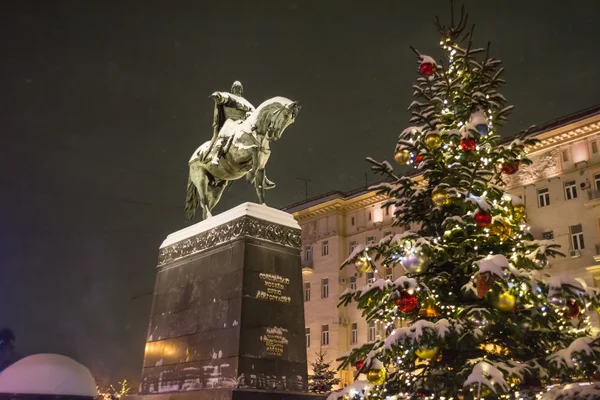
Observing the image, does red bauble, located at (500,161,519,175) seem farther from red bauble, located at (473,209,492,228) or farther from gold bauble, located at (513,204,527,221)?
red bauble, located at (473,209,492,228)

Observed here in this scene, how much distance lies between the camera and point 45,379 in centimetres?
2898

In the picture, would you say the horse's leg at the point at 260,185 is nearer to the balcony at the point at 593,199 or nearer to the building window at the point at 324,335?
the balcony at the point at 593,199

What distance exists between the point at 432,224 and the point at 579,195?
27265 mm

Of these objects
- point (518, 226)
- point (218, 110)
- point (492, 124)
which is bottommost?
point (518, 226)

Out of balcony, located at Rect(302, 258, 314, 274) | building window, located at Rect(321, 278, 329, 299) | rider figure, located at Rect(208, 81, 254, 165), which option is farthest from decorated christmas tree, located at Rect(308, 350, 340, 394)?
rider figure, located at Rect(208, 81, 254, 165)

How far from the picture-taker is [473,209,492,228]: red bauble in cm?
749

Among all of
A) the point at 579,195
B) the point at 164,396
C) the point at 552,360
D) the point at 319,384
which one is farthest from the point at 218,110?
the point at 579,195

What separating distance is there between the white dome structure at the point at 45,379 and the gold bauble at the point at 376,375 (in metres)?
25.7

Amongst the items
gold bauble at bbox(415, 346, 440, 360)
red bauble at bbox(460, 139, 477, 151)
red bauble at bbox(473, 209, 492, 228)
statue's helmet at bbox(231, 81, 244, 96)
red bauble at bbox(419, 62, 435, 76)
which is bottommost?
gold bauble at bbox(415, 346, 440, 360)

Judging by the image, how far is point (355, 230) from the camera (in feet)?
148

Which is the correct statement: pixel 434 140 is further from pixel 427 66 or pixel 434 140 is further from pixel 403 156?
pixel 427 66

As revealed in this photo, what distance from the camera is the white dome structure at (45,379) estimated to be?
2845 centimetres

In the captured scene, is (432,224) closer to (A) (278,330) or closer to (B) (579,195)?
(A) (278,330)

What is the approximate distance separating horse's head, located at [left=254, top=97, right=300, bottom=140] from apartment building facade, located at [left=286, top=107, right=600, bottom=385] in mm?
16070
